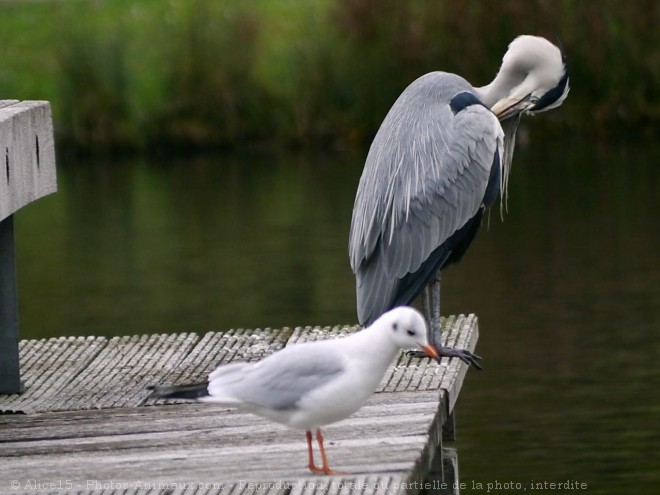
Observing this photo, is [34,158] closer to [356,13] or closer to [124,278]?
[124,278]

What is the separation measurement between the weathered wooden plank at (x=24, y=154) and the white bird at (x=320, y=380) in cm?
122

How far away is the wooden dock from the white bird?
0.21 m

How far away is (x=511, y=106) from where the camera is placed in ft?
22.9

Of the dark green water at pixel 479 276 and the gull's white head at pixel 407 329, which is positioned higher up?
the gull's white head at pixel 407 329

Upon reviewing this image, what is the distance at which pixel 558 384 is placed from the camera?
9539mm

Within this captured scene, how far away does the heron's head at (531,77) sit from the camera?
22.7 feet

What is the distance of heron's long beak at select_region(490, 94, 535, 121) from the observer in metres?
6.96

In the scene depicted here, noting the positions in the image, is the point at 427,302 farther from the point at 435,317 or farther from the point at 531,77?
the point at 531,77

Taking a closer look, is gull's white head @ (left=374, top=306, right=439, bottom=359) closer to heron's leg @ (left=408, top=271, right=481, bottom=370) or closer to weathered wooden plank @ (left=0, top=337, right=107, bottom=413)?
heron's leg @ (left=408, top=271, right=481, bottom=370)

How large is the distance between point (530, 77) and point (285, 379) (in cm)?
288

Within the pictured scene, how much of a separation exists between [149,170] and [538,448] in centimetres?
1172

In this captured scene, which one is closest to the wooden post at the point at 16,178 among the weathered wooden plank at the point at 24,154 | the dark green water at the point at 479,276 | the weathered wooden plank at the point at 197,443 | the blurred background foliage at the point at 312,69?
the weathered wooden plank at the point at 24,154

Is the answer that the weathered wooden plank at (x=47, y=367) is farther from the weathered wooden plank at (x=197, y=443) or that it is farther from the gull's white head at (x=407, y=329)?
the gull's white head at (x=407, y=329)

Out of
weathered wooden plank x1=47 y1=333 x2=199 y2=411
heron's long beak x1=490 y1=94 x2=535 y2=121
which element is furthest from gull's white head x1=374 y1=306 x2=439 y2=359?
heron's long beak x1=490 y1=94 x2=535 y2=121
